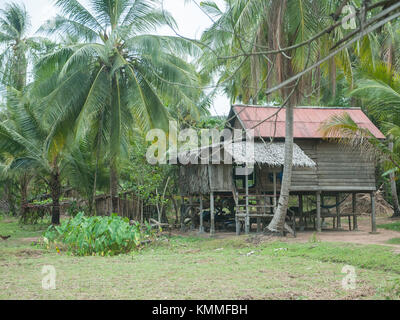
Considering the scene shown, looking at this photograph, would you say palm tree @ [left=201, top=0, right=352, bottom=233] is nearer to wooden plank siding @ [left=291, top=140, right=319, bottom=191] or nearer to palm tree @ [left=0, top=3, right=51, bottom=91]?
wooden plank siding @ [left=291, top=140, right=319, bottom=191]

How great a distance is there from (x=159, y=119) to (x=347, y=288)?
29.2 ft

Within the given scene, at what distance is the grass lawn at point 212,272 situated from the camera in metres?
5.88

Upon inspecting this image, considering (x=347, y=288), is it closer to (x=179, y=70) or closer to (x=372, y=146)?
(x=372, y=146)

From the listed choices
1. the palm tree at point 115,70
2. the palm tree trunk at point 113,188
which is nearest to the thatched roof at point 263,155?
the palm tree at point 115,70

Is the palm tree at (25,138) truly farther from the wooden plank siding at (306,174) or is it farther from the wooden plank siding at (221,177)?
the wooden plank siding at (306,174)

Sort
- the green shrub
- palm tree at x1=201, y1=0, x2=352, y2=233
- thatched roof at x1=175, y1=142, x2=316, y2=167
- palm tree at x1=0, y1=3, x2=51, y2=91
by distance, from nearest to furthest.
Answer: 1. palm tree at x1=201, y1=0, x2=352, y2=233
2. the green shrub
3. thatched roof at x1=175, y1=142, x2=316, y2=167
4. palm tree at x1=0, y1=3, x2=51, y2=91

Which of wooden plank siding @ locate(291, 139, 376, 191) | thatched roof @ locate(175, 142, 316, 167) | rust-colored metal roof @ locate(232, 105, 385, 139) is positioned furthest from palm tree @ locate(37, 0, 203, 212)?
wooden plank siding @ locate(291, 139, 376, 191)

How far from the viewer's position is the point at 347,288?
6.17m

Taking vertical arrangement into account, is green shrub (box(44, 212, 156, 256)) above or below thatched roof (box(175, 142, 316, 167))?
below

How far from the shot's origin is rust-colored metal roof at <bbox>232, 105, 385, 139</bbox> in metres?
15.7

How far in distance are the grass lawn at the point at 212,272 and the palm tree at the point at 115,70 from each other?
4.15 m

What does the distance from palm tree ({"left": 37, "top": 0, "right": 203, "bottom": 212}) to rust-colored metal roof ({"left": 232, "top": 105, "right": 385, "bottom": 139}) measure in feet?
9.57
